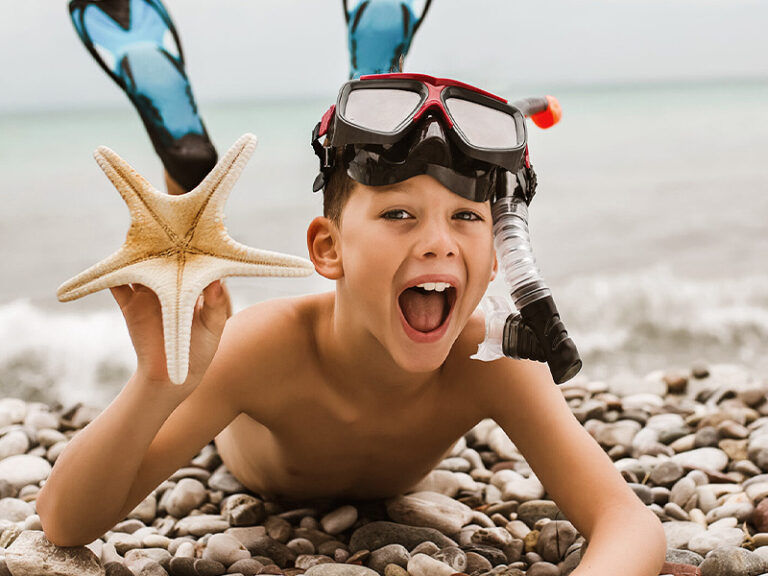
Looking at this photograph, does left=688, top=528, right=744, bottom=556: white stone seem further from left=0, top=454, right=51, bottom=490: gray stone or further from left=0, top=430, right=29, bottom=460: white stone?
left=0, top=430, right=29, bottom=460: white stone

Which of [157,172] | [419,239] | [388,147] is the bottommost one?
[157,172]

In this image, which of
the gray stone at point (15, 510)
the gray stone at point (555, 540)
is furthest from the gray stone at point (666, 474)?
the gray stone at point (15, 510)

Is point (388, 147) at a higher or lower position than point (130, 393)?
higher

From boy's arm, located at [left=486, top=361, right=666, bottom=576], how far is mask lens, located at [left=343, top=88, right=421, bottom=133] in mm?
748

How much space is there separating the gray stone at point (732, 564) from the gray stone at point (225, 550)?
1.28 meters

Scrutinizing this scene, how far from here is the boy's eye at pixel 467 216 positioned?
2072 millimetres

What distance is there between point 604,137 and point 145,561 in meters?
15.6

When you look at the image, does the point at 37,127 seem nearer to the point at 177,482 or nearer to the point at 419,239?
the point at 177,482

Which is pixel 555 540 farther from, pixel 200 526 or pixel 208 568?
pixel 200 526

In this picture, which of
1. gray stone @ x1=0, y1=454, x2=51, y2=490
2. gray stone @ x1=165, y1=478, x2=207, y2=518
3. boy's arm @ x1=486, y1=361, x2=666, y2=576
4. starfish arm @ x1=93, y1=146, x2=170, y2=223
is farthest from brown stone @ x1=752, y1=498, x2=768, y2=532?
gray stone @ x1=0, y1=454, x2=51, y2=490

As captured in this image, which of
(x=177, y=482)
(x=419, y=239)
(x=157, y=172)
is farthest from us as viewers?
(x=157, y=172)

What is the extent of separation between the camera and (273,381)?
7.80ft

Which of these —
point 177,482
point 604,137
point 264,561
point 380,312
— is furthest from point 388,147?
point 604,137

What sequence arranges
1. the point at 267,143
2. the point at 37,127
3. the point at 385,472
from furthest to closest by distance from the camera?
1. the point at 37,127
2. the point at 267,143
3. the point at 385,472
